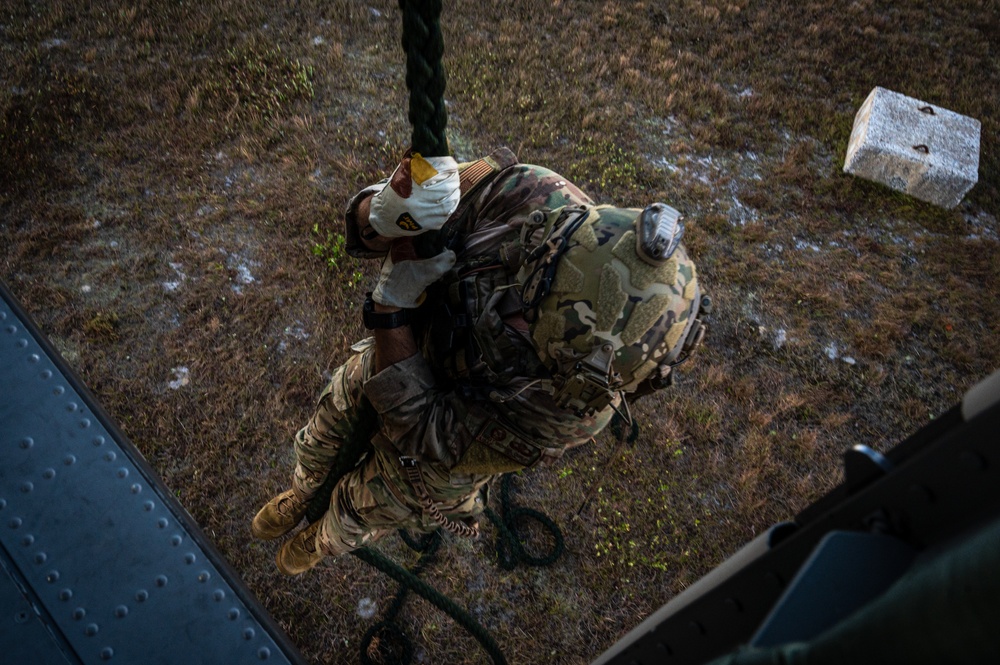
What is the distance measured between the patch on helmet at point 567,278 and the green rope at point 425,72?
520 millimetres

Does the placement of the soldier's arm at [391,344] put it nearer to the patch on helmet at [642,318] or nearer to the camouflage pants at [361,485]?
the camouflage pants at [361,485]

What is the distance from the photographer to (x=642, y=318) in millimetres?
1987

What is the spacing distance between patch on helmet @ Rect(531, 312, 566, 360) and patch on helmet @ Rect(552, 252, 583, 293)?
0.09 meters

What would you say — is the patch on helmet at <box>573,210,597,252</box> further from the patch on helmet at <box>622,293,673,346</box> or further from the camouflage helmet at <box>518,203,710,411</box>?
the patch on helmet at <box>622,293,673,346</box>

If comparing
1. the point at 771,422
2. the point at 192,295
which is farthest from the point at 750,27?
the point at 192,295

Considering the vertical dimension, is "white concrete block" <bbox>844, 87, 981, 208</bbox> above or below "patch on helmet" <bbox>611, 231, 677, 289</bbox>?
below

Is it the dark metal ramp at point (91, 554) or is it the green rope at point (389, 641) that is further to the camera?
the green rope at point (389, 641)

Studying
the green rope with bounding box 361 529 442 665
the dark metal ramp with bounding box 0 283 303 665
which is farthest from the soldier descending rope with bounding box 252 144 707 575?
the dark metal ramp with bounding box 0 283 303 665

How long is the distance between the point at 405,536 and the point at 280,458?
93 cm

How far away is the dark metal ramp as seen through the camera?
1385mm

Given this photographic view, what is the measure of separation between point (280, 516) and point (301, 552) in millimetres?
204

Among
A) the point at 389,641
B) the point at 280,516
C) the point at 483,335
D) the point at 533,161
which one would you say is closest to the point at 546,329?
the point at 483,335

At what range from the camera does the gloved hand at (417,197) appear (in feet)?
6.63

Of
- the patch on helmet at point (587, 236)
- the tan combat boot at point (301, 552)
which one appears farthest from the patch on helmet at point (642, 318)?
the tan combat boot at point (301, 552)
